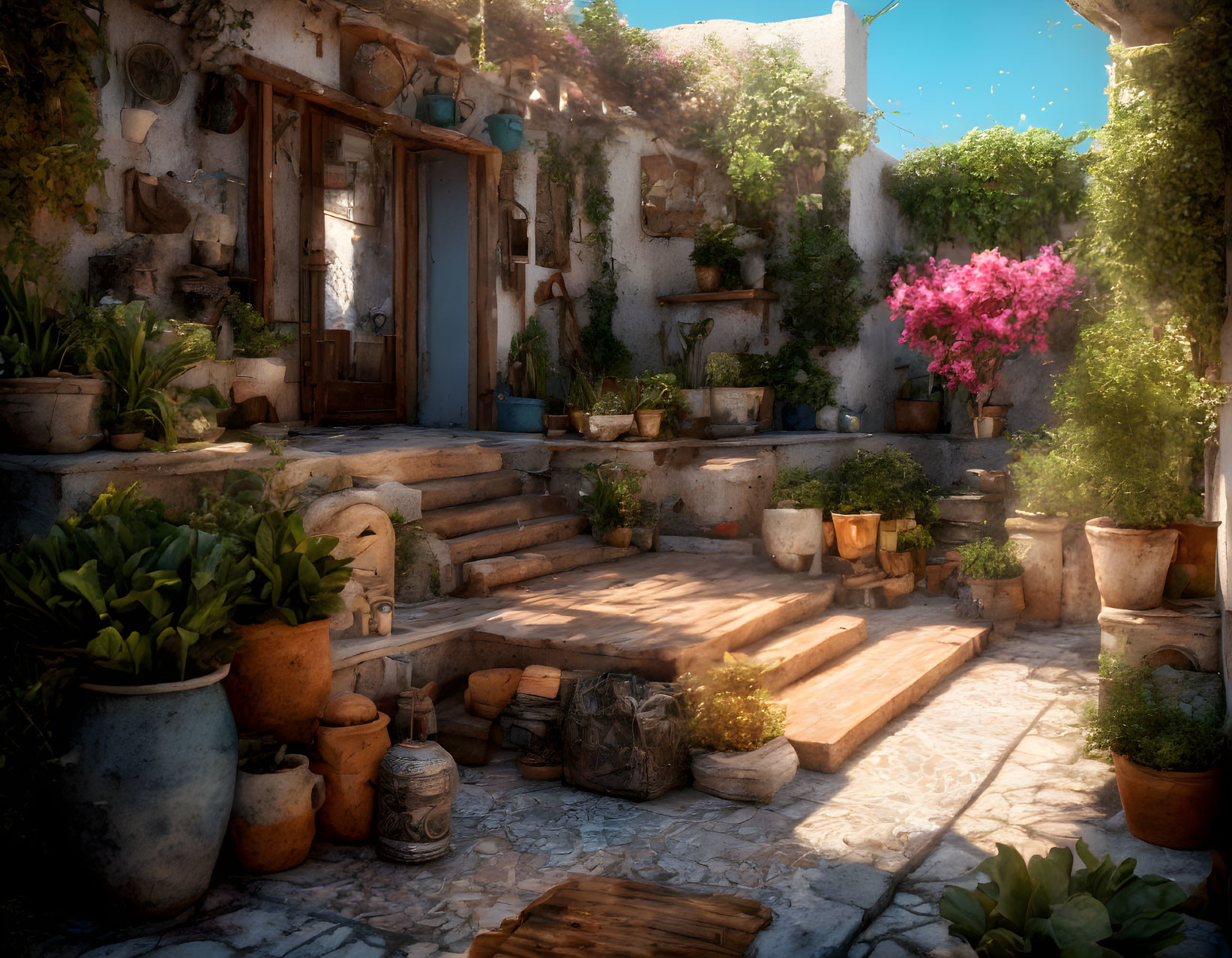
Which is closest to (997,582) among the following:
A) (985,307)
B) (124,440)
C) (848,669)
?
(848,669)

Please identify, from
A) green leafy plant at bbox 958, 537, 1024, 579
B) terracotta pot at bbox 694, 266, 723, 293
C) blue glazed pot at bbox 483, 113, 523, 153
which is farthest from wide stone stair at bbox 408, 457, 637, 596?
terracotta pot at bbox 694, 266, 723, 293

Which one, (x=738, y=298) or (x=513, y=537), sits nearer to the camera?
(x=513, y=537)

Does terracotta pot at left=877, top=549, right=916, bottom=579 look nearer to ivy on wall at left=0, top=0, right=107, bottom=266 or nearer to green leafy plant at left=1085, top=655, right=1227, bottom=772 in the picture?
green leafy plant at left=1085, top=655, right=1227, bottom=772

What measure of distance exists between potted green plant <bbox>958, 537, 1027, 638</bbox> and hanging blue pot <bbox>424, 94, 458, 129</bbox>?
612cm

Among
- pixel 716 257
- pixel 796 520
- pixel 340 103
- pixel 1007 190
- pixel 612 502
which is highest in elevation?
pixel 340 103

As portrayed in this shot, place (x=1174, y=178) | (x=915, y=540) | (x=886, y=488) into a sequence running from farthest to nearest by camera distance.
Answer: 1. (x=915, y=540)
2. (x=886, y=488)
3. (x=1174, y=178)

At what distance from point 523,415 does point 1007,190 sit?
5.96 m

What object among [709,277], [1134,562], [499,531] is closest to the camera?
[1134,562]

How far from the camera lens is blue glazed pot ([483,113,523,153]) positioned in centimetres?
961

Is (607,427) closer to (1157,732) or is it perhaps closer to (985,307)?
(985,307)

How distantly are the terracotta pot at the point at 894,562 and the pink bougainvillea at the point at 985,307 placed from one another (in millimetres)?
2338

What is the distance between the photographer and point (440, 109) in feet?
30.4

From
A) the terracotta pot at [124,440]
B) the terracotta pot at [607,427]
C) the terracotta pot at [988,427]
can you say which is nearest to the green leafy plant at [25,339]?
the terracotta pot at [124,440]

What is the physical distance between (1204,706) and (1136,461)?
1.34 metres
